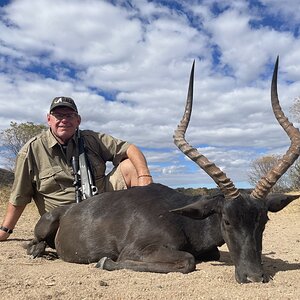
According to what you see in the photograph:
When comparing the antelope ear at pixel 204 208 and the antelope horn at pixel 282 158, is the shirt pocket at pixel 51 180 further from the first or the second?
the antelope horn at pixel 282 158

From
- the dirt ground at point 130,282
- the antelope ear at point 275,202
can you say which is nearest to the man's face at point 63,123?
the dirt ground at point 130,282

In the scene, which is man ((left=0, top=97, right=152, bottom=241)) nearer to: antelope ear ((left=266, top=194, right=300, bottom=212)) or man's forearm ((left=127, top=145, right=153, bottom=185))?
man's forearm ((left=127, top=145, right=153, bottom=185))

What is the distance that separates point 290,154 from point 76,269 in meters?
2.78

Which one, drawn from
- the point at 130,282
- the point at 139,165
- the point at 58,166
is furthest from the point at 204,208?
the point at 58,166

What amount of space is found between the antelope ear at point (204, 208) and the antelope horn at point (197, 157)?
18cm

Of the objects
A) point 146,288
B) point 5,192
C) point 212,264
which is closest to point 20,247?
point 212,264

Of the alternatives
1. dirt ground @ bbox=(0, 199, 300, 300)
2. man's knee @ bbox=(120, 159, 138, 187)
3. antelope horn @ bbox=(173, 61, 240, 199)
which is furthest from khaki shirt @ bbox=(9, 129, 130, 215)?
antelope horn @ bbox=(173, 61, 240, 199)

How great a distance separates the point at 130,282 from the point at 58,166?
353 centimetres

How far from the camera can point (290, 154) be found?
5297 mm

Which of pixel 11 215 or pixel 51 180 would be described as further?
pixel 11 215

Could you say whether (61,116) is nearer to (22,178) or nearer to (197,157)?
(22,178)

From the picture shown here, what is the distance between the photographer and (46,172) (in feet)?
24.5

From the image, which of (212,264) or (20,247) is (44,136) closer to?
(20,247)

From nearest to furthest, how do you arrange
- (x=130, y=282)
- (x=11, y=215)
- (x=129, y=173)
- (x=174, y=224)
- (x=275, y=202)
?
(x=130, y=282)
(x=275, y=202)
(x=174, y=224)
(x=11, y=215)
(x=129, y=173)
